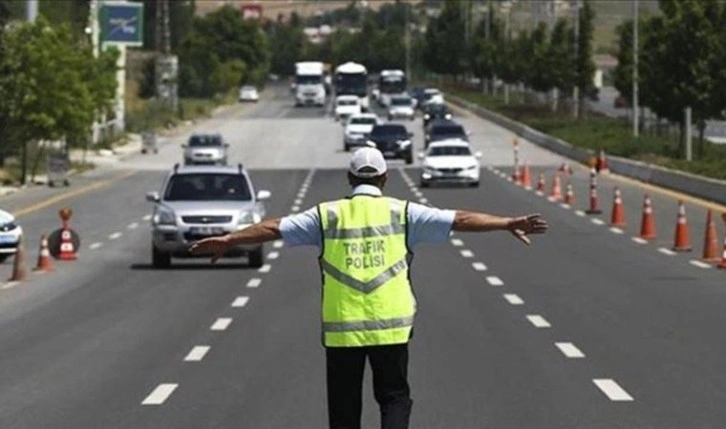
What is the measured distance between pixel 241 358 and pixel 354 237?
967 cm

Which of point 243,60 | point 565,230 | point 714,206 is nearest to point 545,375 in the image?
point 565,230

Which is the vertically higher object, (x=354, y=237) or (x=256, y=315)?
(x=354, y=237)

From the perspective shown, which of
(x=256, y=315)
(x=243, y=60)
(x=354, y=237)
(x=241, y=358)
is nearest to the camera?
(x=354, y=237)

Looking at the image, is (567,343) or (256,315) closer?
(567,343)

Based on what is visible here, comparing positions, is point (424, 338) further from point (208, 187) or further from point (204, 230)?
point (208, 187)

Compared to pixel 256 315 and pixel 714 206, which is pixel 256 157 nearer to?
pixel 714 206

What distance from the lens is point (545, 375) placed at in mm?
17156

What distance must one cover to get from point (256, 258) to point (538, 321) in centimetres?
957

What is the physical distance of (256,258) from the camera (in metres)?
31.3

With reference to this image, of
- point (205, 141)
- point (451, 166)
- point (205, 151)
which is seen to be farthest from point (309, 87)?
point (451, 166)

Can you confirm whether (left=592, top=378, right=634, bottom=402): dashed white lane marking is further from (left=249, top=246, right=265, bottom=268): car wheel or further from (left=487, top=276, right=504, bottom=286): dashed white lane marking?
(left=249, top=246, right=265, bottom=268): car wheel

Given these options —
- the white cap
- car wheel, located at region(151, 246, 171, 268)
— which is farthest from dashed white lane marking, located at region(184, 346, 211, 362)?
car wheel, located at region(151, 246, 171, 268)

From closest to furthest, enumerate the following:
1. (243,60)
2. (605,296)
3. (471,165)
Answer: (605,296) → (471,165) → (243,60)

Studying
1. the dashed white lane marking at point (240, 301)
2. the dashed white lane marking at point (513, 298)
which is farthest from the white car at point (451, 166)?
the dashed white lane marking at point (240, 301)
